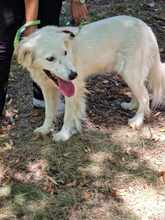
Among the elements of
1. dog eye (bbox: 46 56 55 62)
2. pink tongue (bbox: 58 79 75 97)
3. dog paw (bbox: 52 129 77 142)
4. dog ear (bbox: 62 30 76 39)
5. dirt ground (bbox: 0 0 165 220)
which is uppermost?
dog ear (bbox: 62 30 76 39)

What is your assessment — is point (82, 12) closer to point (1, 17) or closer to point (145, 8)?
point (1, 17)

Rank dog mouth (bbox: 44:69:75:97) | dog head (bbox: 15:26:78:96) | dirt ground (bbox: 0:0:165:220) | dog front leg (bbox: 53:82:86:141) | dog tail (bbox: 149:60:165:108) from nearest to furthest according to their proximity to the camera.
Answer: dirt ground (bbox: 0:0:165:220) → dog head (bbox: 15:26:78:96) → dog mouth (bbox: 44:69:75:97) → dog front leg (bbox: 53:82:86:141) → dog tail (bbox: 149:60:165:108)

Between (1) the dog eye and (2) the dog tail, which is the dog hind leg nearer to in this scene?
(2) the dog tail

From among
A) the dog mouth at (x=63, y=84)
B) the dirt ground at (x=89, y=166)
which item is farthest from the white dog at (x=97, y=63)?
the dirt ground at (x=89, y=166)

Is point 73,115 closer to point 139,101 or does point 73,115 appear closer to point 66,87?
point 66,87

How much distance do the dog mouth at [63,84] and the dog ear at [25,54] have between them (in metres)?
0.15

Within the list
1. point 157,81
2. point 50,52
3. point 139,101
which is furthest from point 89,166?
point 157,81

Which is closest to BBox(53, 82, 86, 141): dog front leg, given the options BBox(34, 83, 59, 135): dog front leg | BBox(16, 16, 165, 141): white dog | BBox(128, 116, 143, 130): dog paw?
BBox(16, 16, 165, 141): white dog

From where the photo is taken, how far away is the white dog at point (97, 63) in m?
3.99

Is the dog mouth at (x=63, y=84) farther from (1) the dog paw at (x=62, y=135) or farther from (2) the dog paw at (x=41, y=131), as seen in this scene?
(2) the dog paw at (x=41, y=131)

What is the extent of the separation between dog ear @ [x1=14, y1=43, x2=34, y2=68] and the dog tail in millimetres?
1198

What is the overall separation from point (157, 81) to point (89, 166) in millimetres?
1050

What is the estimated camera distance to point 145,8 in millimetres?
6840

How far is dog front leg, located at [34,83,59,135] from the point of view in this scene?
438 cm
